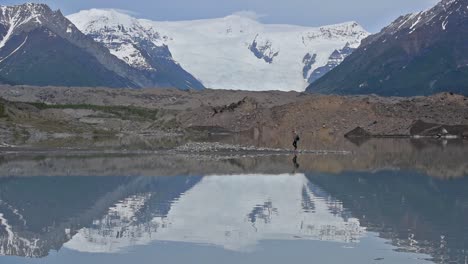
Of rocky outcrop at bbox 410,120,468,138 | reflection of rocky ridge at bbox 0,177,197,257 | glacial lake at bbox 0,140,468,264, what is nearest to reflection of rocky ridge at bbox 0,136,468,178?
glacial lake at bbox 0,140,468,264

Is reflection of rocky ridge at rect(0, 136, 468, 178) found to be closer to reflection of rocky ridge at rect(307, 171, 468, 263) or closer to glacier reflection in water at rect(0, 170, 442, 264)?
reflection of rocky ridge at rect(307, 171, 468, 263)

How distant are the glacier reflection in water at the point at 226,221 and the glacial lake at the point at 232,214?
4 centimetres

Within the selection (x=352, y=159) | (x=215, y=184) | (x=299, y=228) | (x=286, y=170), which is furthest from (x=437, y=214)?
(x=352, y=159)

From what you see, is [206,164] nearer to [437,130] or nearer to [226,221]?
[226,221]

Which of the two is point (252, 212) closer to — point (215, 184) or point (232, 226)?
point (232, 226)

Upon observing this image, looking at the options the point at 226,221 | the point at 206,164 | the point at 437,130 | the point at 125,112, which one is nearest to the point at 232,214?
the point at 226,221

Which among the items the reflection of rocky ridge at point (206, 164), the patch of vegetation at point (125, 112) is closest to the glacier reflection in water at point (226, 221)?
the reflection of rocky ridge at point (206, 164)

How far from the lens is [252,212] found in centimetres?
2858

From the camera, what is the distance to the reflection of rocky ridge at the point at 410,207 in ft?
72.1

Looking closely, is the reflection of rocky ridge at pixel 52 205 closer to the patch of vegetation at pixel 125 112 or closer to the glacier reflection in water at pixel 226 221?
the glacier reflection in water at pixel 226 221

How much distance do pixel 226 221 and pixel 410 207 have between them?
8195 mm

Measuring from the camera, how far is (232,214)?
28016mm

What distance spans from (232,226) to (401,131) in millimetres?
114961

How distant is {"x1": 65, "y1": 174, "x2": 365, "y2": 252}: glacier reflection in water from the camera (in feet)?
74.1
